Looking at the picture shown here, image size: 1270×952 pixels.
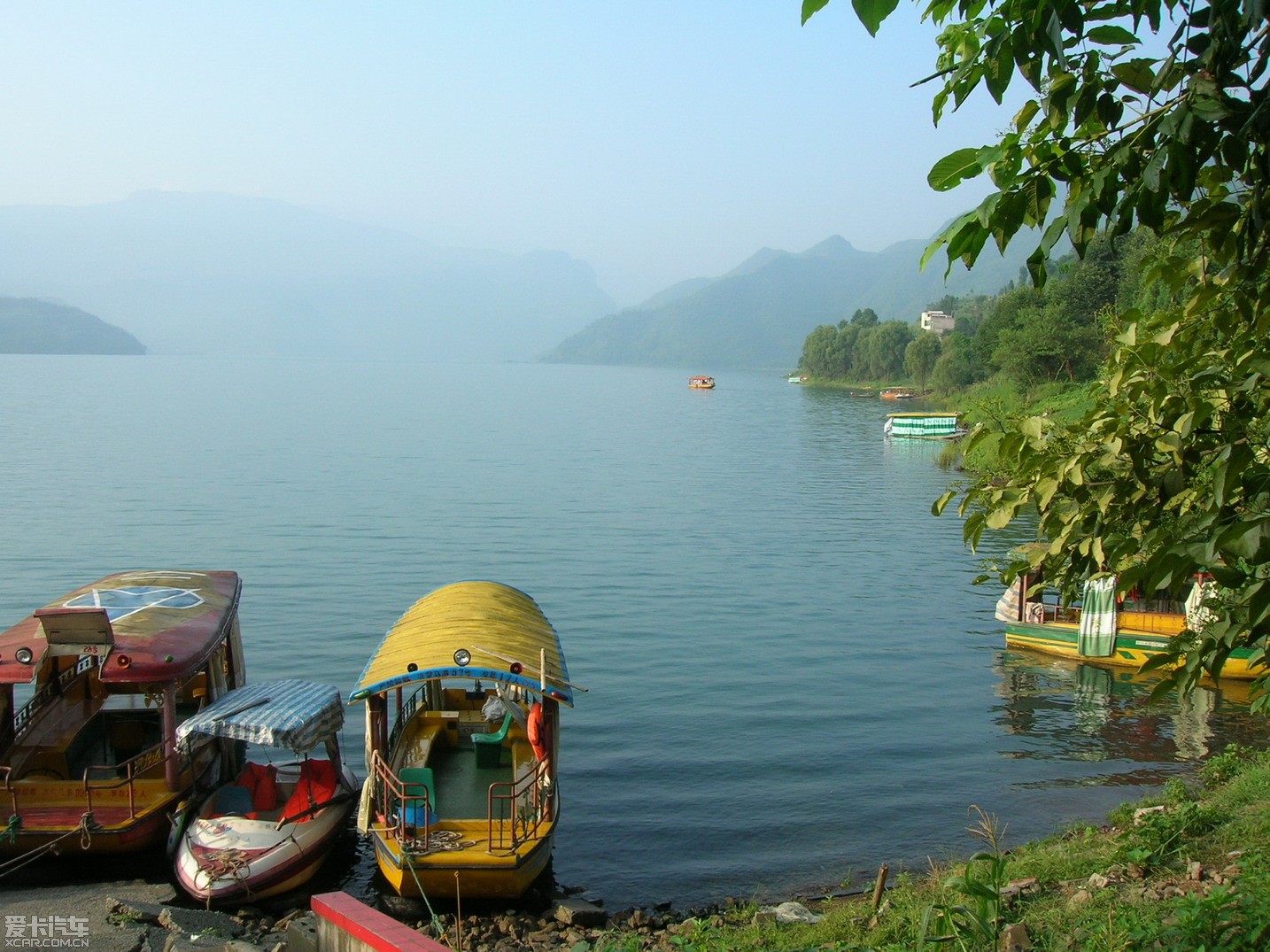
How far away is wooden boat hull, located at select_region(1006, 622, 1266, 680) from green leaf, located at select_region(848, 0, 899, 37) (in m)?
23.4

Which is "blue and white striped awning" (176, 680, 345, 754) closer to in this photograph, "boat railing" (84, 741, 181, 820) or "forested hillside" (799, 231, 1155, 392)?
"boat railing" (84, 741, 181, 820)

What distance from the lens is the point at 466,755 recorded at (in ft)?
55.8

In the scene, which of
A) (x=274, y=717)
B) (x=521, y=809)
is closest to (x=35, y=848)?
(x=274, y=717)

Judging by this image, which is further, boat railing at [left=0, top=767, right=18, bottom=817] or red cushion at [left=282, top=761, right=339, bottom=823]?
red cushion at [left=282, top=761, right=339, bottom=823]

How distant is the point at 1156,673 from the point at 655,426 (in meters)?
72.4

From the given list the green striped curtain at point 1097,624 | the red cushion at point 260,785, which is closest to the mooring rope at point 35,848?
the red cushion at point 260,785

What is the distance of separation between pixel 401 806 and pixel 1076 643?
60.7 ft

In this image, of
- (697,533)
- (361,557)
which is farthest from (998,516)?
(697,533)

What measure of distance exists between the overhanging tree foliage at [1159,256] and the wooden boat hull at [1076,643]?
788 inches

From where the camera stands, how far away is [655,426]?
318 ft

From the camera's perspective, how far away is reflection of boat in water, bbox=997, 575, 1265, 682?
2483 cm

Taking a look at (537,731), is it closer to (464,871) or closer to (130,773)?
(464,871)

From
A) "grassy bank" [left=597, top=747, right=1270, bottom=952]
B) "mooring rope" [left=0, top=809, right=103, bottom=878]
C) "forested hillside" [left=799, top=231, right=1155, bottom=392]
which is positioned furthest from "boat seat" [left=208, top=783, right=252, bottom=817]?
"forested hillside" [left=799, top=231, right=1155, bottom=392]

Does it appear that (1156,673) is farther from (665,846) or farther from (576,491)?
(576,491)
